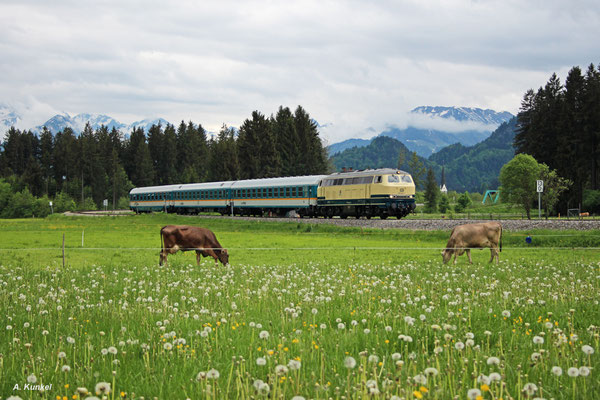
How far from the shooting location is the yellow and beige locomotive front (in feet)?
146

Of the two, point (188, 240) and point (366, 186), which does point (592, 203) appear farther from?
point (188, 240)

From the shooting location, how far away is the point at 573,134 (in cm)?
7019

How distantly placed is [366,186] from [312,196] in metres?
7.74

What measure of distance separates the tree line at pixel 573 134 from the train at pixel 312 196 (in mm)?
30411

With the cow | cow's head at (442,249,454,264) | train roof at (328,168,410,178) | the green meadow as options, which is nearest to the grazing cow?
cow's head at (442,249,454,264)

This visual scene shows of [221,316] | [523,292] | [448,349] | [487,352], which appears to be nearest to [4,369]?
[221,316]

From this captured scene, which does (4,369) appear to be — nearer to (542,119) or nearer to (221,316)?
(221,316)

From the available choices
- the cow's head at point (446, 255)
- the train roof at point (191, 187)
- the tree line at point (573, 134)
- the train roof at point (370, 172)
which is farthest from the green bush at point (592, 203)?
the cow's head at point (446, 255)

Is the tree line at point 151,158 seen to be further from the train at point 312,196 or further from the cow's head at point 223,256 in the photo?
the cow's head at point 223,256

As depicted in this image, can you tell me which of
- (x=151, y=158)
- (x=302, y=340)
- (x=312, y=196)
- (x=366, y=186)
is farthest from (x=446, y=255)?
(x=151, y=158)

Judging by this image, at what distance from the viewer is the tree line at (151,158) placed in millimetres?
96125

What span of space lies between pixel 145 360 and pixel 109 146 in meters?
138

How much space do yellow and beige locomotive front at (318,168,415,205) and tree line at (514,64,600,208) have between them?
29180 millimetres

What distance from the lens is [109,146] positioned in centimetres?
13688
